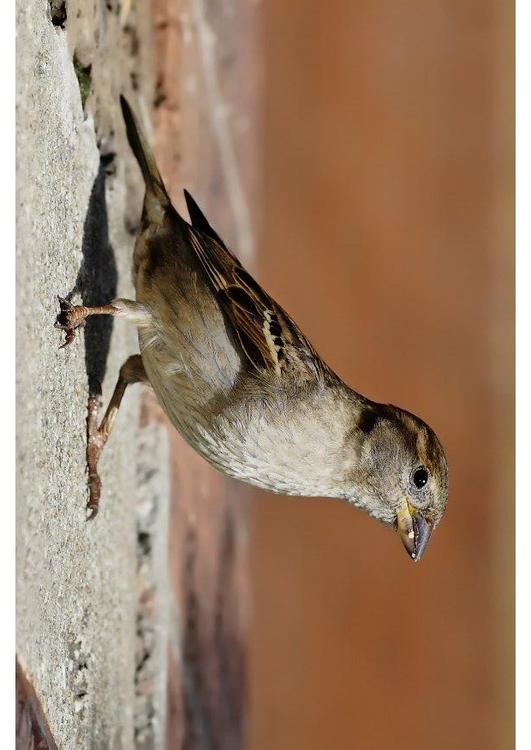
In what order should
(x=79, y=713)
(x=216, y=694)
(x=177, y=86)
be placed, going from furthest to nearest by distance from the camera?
(x=216, y=694)
(x=177, y=86)
(x=79, y=713)

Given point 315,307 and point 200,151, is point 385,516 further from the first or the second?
point 315,307

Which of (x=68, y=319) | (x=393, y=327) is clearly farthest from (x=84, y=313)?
(x=393, y=327)

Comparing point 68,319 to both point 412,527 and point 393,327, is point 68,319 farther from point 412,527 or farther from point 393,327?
point 393,327

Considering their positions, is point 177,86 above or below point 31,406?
above

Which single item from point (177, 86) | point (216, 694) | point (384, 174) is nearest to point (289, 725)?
point (216, 694)

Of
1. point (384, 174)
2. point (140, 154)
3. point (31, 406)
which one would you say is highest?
point (384, 174)

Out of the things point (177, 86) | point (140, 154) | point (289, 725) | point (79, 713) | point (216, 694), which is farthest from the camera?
point (289, 725)

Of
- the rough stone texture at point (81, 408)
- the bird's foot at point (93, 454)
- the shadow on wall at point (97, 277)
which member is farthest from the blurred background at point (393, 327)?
the bird's foot at point (93, 454)

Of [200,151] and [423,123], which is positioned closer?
[200,151]
